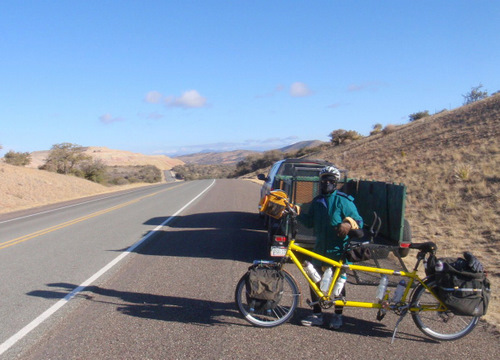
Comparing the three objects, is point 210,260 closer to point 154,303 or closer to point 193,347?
point 154,303

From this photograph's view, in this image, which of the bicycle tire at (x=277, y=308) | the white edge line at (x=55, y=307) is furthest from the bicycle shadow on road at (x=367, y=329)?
the white edge line at (x=55, y=307)

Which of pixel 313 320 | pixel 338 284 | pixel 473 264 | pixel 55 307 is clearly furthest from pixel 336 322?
pixel 55 307

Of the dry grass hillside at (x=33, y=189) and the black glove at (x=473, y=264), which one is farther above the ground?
the black glove at (x=473, y=264)

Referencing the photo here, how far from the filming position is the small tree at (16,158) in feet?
156

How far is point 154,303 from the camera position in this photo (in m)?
5.62

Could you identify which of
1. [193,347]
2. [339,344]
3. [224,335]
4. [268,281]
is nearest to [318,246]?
[268,281]

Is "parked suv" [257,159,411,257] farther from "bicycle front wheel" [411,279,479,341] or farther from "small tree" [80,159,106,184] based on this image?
"small tree" [80,159,106,184]

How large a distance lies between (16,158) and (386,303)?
50749mm

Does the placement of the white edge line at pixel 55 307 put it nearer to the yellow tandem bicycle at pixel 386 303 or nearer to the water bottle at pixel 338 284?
the yellow tandem bicycle at pixel 386 303

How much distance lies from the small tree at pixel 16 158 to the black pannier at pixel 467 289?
50.4 metres

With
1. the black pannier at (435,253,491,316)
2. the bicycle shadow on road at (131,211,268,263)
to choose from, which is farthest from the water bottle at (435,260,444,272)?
the bicycle shadow on road at (131,211,268,263)

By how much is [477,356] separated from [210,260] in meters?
4.78

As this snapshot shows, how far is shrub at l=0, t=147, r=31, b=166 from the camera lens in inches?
1868

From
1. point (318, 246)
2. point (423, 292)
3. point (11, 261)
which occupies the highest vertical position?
point (318, 246)
